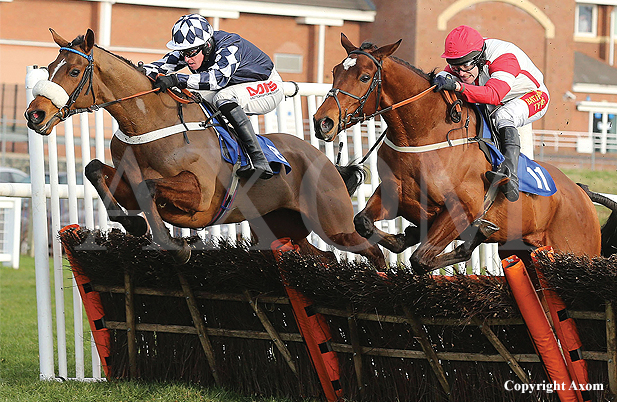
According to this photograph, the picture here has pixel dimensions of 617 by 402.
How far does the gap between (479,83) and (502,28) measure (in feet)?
55.5

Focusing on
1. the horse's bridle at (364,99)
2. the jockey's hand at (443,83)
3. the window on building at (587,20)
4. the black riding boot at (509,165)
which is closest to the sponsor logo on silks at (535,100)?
the black riding boot at (509,165)

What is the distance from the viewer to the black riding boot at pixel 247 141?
4.82m

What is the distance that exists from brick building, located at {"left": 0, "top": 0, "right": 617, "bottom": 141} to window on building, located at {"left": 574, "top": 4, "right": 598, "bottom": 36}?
16.2ft

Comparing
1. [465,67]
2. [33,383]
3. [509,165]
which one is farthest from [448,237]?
[33,383]

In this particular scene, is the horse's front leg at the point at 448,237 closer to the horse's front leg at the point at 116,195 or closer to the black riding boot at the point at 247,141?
the black riding boot at the point at 247,141

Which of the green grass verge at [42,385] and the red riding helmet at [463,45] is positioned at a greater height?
the red riding helmet at [463,45]

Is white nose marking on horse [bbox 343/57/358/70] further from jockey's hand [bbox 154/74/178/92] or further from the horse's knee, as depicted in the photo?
jockey's hand [bbox 154/74/178/92]

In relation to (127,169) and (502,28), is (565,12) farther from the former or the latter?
(127,169)

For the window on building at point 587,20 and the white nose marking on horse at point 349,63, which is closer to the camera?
the white nose marking on horse at point 349,63

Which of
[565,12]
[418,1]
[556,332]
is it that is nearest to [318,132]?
[556,332]

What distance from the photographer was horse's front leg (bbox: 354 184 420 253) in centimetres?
432

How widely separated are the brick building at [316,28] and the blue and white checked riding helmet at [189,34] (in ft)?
49.0

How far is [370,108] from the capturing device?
13.9 ft

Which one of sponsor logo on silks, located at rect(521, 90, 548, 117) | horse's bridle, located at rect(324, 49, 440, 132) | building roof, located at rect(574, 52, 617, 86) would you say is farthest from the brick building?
horse's bridle, located at rect(324, 49, 440, 132)
